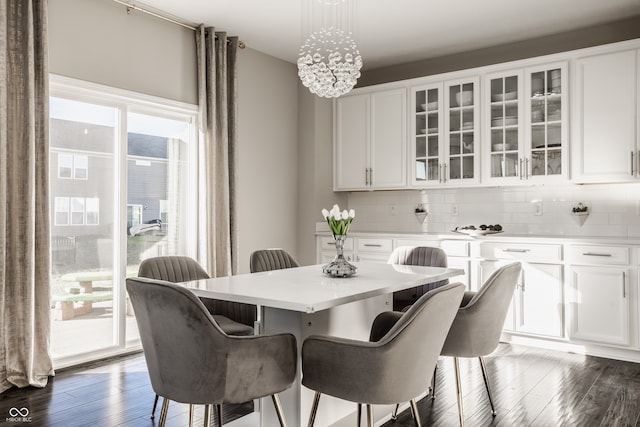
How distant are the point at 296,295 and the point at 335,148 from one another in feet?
12.1

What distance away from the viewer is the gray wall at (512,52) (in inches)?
176

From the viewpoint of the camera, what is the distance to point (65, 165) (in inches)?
147

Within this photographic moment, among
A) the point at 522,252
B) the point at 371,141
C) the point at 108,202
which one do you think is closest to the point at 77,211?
the point at 108,202

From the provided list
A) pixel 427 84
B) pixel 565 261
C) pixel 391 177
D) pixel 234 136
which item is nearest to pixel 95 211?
pixel 234 136

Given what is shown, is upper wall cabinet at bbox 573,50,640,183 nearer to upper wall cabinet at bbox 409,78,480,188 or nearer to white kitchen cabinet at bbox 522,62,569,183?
white kitchen cabinet at bbox 522,62,569,183

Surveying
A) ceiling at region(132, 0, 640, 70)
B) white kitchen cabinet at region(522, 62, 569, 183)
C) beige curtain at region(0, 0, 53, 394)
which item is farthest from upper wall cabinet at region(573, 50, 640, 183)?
beige curtain at region(0, 0, 53, 394)

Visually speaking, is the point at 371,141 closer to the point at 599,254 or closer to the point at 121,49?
the point at 599,254

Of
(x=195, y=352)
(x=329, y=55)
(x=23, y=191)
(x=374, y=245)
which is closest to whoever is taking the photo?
(x=195, y=352)

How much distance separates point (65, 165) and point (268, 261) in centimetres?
163

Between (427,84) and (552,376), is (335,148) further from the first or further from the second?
(552,376)

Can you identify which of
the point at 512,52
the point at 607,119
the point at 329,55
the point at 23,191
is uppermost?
the point at 512,52

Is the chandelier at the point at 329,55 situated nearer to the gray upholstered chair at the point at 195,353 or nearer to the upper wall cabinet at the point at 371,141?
the upper wall cabinet at the point at 371,141

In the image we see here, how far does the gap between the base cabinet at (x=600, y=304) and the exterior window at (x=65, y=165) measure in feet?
12.8

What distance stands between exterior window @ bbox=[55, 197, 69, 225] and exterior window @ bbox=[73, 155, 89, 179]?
0.66ft
